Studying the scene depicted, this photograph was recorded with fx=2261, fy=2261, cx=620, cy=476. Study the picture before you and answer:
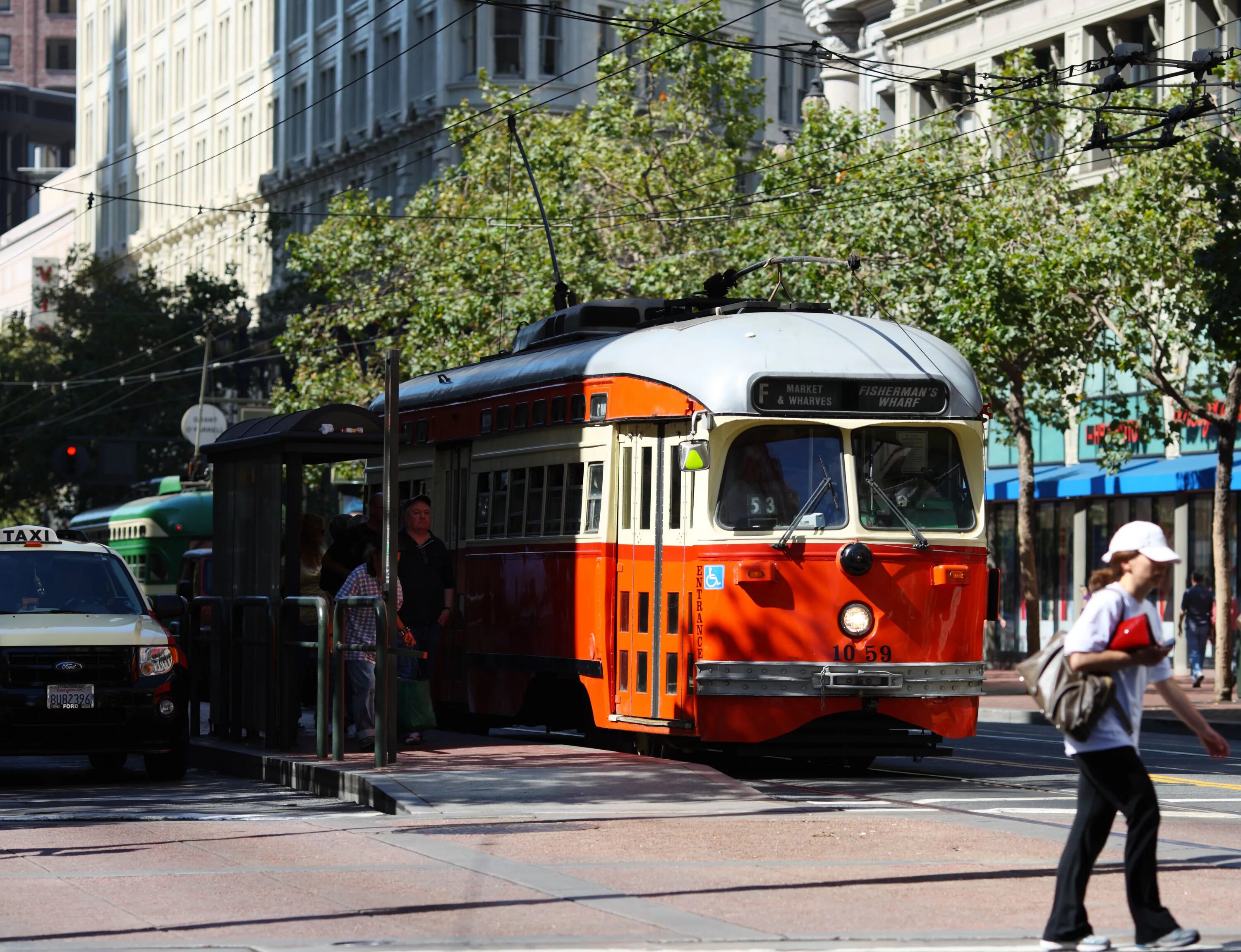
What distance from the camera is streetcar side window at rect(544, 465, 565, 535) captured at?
57.3 feet

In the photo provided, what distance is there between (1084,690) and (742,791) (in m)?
5.97

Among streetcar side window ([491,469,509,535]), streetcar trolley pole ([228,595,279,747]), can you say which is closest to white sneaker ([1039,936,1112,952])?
streetcar trolley pole ([228,595,279,747])

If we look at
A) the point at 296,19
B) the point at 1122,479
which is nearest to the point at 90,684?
the point at 1122,479

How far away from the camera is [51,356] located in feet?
215

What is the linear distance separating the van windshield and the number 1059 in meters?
5.27

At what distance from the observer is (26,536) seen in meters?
17.9

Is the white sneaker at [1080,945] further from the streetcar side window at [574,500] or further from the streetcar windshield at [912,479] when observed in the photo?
the streetcar side window at [574,500]

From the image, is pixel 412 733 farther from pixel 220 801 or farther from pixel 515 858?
pixel 515 858

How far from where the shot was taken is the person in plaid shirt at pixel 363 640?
634 inches

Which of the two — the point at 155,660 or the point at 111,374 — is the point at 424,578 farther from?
the point at 111,374

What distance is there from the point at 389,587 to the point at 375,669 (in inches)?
22.3

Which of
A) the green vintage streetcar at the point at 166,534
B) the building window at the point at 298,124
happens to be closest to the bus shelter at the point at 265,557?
the green vintage streetcar at the point at 166,534

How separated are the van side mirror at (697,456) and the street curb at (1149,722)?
27.6 feet

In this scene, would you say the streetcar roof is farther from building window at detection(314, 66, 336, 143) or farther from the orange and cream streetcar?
building window at detection(314, 66, 336, 143)
